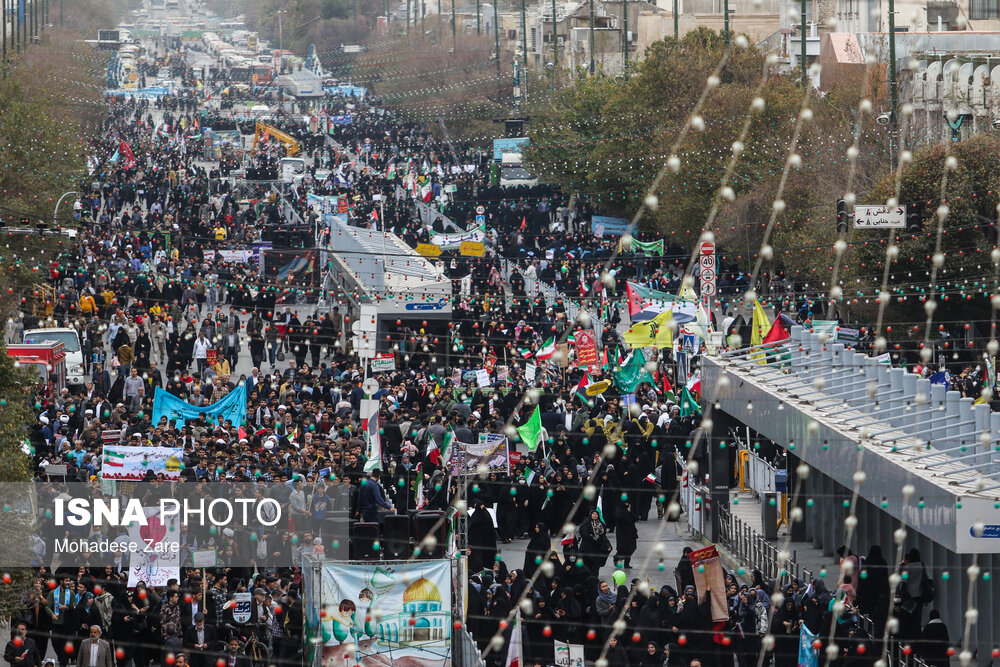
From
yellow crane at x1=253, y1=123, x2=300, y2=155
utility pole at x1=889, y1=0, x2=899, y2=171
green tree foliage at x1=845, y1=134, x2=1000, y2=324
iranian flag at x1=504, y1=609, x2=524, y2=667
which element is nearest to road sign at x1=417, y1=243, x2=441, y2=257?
utility pole at x1=889, y1=0, x2=899, y2=171

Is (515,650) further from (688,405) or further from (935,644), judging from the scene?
(688,405)

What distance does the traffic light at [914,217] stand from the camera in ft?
81.9

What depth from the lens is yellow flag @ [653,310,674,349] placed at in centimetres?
2642

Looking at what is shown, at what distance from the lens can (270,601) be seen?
1620 centimetres

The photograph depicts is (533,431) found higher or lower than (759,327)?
lower

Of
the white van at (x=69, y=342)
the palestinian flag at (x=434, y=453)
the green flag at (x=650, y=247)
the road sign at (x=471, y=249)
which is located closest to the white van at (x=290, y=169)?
the green flag at (x=650, y=247)

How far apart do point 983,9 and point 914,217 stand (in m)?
31.5

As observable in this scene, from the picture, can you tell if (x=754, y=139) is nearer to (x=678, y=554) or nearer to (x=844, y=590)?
(x=678, y=554)

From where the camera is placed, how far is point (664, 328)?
26422 mm

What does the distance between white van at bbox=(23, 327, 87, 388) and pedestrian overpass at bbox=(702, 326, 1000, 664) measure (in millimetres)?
11874

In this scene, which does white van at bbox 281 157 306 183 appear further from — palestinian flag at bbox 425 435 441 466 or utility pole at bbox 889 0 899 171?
palestinian flag at bbox 425 435 441 466

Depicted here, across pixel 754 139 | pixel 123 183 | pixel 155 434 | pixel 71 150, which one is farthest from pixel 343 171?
pixel 155 434

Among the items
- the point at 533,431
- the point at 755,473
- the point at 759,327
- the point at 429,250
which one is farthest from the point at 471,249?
the point at 755,473

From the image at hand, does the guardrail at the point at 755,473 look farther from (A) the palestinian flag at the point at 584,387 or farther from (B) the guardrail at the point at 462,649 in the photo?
(B) the guardrail at the point at 462,649
